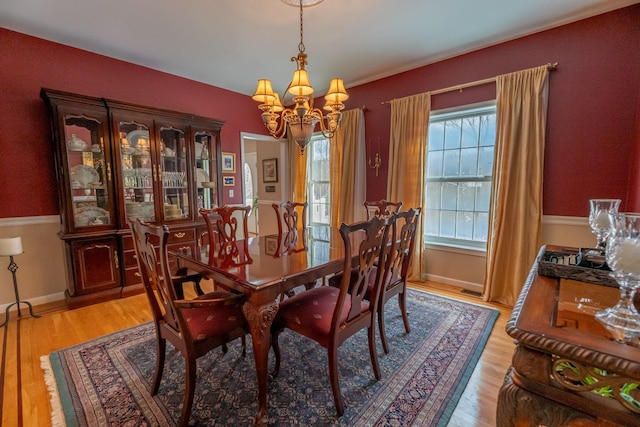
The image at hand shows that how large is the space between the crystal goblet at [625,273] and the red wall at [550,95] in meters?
1.81

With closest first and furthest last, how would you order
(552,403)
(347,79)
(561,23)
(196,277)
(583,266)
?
(552,403) < (583,266) < (196,277) < (561,23) < (347,79)

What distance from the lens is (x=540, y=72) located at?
2594mm

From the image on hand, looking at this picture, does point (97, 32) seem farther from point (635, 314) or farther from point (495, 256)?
point (495, 256)

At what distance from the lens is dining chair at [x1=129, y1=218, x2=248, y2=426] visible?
134 cm

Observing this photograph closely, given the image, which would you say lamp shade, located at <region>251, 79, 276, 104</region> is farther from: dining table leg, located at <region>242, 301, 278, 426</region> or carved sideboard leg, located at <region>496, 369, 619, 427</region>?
carved sideboard leg, located at <region>496, 369, 619, 427</region>

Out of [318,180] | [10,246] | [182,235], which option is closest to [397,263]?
[182,235]

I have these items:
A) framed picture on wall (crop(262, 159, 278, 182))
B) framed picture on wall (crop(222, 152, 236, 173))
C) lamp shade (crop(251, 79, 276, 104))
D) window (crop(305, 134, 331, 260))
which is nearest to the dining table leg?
lamp shade (crop(251, 79, 276, 104))

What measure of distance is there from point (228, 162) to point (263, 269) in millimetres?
3062

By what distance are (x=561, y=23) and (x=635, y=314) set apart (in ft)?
9.59

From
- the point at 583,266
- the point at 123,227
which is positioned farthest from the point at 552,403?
the point at 123,227

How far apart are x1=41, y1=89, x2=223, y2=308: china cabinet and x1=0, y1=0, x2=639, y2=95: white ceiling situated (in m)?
0.63

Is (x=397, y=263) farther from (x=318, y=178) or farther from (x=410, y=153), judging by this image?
(x=318, y=178)

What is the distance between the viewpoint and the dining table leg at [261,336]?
4.55ft

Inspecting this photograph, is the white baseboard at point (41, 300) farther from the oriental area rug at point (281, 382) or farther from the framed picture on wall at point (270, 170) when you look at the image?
the framed picture on wall at point (270, 170)
